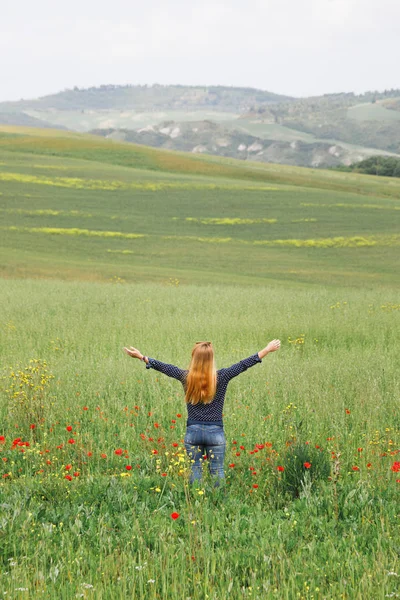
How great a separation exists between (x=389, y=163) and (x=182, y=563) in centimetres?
11184

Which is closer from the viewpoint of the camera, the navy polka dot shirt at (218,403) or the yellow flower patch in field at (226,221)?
the navy polka dot shirt at (218,403)

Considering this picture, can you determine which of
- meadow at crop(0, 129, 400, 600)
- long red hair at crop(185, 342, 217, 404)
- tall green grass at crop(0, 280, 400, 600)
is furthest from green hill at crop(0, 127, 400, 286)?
long red hair at crop(185, 342, 217, 404)

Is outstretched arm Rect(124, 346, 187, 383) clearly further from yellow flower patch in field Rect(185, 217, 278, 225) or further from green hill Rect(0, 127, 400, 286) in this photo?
yellow flower patch in field Rect(185, 217, 278, 225)

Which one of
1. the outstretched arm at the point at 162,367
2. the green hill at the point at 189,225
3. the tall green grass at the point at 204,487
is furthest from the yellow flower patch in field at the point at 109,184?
the outstretched arm at the point at 162,367

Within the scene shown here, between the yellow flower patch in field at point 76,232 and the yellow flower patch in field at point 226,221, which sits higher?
the yellow flower patch in field at point 226,221

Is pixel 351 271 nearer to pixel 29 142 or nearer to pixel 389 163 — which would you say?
pixel 29 142

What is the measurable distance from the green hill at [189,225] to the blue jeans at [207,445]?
25.3m

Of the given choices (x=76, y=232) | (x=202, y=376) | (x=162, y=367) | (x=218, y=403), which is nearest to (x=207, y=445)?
(x=218, y=403)

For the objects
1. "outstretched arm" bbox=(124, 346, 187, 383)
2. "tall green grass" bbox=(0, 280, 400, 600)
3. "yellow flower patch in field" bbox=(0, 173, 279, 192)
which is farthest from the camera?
"yellow flower patch in field" bbox=(0, 173, 279, 192)

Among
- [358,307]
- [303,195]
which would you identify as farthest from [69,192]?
Result: [358,307]

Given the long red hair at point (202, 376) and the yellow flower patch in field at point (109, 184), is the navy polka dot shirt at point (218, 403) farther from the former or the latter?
the yellow flower patch in field at point (109, 184)

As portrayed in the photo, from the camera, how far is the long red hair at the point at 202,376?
5.92 m

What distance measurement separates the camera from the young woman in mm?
5977

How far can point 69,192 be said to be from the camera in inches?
2398
